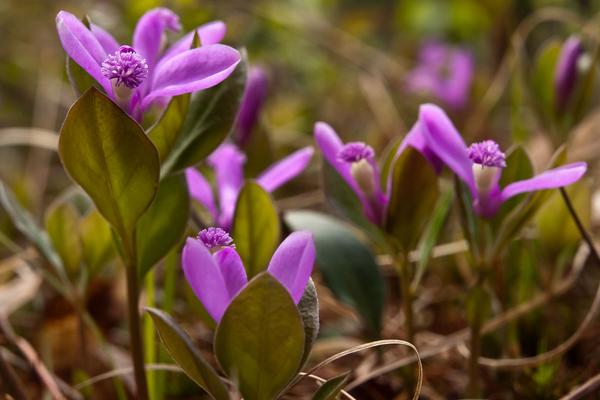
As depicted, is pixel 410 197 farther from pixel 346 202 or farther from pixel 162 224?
pixel 162 224

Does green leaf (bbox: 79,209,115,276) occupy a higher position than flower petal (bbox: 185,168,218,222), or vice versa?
flower petal (bbox: 185,168,218,222)

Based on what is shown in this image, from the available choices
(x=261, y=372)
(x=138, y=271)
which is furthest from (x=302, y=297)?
(x=138, y=271)

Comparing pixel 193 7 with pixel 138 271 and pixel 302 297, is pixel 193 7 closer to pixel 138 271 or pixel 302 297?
pixel 138 271

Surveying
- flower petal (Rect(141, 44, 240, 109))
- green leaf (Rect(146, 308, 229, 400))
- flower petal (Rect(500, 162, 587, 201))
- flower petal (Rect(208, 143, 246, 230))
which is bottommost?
Answer: green leaf (Rect(146, 308, 229, 400))

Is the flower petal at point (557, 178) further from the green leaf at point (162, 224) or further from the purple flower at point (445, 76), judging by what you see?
the purple flower at point (445, 76)

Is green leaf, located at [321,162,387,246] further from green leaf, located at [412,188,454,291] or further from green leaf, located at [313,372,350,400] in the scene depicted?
green leaf, located at [313,372,350,400]

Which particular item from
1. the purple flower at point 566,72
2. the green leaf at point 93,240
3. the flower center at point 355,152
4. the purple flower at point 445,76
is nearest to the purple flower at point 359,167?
the flower center at point 355,152

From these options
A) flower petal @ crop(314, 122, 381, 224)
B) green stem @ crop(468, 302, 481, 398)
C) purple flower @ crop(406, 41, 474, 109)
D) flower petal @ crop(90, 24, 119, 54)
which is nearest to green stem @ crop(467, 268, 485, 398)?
green stem @ crop(468, 302, 481, 398)

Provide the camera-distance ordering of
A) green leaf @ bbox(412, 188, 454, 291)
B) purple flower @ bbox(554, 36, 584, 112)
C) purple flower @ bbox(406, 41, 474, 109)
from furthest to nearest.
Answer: purple flower @ bbox(406, 41, 474, 109) < purple flower @ bbox(554, 36, 584, 112) < green leaf @ bbox(412, 188, 454, 291)
